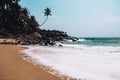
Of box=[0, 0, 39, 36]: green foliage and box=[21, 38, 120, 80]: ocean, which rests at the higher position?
box=[0, 0, 39, 36]: green foliage

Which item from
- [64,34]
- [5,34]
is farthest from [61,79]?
[64,34]

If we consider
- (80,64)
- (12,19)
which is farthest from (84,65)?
(12,19)

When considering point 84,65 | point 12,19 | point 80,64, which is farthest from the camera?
point 12,19

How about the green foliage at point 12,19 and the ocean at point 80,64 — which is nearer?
the ocean at point 80,64

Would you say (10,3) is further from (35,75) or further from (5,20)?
(35,75)

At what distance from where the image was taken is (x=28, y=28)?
68188 millimetres

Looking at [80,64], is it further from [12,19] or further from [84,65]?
[12,19]

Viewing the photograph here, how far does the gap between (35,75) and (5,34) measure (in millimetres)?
50069

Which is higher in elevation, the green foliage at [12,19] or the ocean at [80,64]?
the green foliage at [12,19]

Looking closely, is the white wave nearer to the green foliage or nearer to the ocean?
the ocean

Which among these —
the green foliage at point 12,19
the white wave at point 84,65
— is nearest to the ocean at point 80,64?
the white wave at point 84,65

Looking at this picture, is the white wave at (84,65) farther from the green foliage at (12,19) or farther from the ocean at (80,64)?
the green foliage at (12,19)

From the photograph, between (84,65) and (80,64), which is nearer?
(84,65)

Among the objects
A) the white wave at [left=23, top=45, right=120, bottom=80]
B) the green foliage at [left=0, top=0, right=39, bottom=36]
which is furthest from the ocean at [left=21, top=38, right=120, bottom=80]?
the green foliage at [left=0, top=0, right=39, bottom=36]
